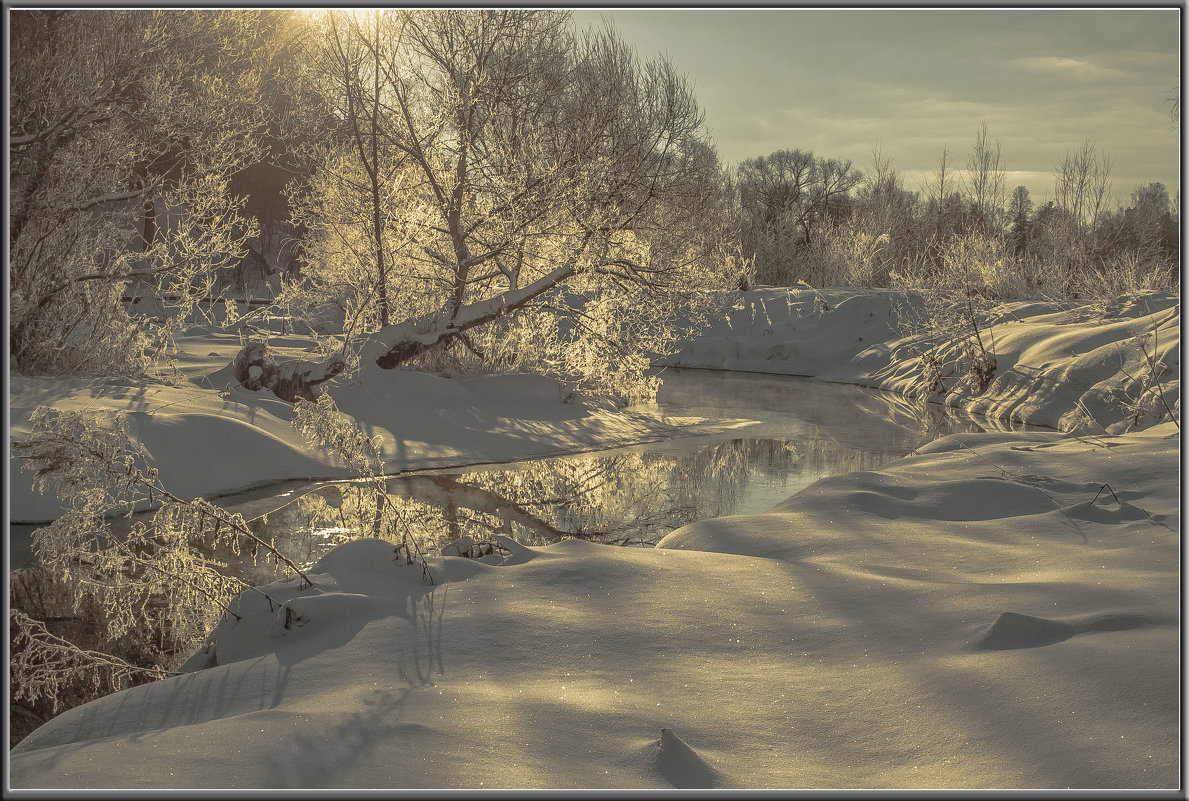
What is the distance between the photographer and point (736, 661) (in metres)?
3.26

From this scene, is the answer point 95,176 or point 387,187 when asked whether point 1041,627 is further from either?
point 95,176

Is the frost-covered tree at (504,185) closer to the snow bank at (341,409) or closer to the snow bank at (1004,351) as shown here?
the snow bank at (341,409)

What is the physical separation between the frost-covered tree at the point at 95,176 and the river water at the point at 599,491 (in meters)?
4.13

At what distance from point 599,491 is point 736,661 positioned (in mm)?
4884

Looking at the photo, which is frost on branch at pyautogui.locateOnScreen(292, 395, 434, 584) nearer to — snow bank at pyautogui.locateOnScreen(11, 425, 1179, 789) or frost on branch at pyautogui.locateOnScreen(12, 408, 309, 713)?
snow bank at pyautogui.locateOnScreen(11, 425, 1179, 789)

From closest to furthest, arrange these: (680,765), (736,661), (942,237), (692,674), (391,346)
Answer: (680,765) < (692,674) < (736,661) < (391,346) < (942,237)

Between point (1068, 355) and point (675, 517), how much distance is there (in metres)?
9.70

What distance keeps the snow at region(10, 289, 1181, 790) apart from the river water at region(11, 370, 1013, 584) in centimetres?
96

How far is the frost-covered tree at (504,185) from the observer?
36.3 feet

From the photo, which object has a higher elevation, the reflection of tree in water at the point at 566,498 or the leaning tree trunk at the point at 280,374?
the leaning tree trunk at the point at 280,374

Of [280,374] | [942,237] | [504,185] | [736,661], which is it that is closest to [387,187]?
[504,185]

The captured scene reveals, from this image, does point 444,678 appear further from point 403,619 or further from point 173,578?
point 173,578

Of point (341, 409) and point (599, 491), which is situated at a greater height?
point (341, 409)

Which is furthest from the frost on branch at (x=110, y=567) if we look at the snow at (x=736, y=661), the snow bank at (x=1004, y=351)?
the snow bank at (x=1004, y=351)
